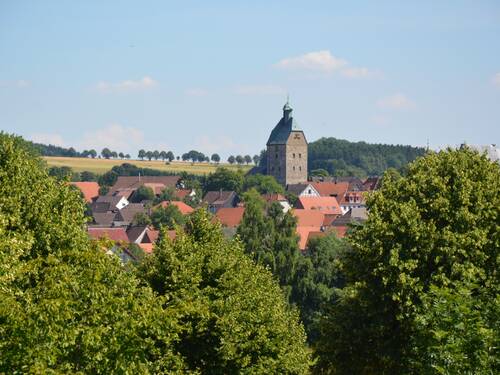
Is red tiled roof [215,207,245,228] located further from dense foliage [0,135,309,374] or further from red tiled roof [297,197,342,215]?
dense foliage [0,135,309,374]

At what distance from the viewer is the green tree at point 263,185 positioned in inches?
7205

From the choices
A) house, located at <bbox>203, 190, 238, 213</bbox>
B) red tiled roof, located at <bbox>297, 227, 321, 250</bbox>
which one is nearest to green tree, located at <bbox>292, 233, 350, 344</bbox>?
red tiled roof, located at <bbox>297, 227, 321, 250</bbox>

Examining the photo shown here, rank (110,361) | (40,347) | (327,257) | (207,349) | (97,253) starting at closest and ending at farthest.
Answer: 1. (40,347)
2. (110,361)
3. (97,253)
4. (207,349)
5. (327,257)

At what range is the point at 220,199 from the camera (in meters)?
175

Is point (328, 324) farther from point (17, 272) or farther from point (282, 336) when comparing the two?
point (17, 272)

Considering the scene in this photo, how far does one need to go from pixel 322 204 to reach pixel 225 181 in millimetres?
20462

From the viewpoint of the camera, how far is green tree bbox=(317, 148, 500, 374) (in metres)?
29.3

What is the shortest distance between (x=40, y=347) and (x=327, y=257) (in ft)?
192

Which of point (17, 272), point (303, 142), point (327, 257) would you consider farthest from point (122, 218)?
point (17, 272)

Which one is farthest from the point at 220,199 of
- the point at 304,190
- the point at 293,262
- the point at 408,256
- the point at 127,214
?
the point at 408,256

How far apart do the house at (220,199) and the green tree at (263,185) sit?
5684mm

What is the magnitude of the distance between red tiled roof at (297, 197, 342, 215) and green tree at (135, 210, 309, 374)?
446 feet

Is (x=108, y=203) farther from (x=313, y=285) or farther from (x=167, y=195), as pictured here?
(x=313, y=285)

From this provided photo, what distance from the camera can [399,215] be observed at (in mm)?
30484
